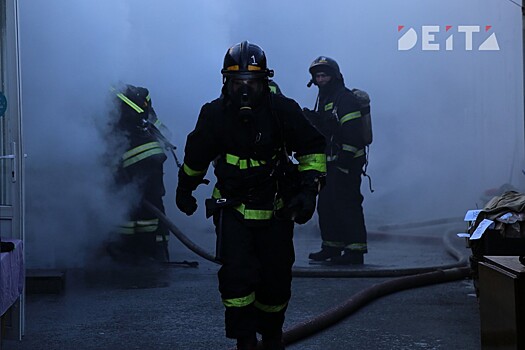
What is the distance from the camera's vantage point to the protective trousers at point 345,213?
7.56m

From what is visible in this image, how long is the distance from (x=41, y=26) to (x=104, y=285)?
2306 millimetres

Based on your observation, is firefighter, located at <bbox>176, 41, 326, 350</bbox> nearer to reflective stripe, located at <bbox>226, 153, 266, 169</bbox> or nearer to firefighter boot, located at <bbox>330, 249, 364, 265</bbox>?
reflective stripe, located at <bbox>226, 153, 266, 169</bbox>

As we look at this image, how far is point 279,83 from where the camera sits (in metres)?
9.13

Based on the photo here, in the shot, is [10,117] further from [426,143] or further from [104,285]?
[426,143]

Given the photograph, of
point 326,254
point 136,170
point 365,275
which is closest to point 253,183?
point 365,275

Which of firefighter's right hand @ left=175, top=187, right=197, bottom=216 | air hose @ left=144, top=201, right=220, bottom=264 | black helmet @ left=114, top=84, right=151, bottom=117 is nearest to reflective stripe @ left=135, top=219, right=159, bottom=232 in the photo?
air hose @ left=144, top=201, right=220, bottom=264

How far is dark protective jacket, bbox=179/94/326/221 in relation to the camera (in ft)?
12.6

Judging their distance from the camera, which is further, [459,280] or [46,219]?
[46,219]

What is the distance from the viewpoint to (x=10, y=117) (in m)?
4.46

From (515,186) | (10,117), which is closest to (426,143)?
(515,186)

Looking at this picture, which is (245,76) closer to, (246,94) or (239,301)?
(246,94)

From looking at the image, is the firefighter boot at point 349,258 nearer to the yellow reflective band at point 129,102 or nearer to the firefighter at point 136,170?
the firefighter at point 136,170

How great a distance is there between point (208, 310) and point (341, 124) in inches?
104

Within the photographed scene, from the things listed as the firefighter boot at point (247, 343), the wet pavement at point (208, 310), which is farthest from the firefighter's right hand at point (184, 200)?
the wet pavement at point (208, 310)
